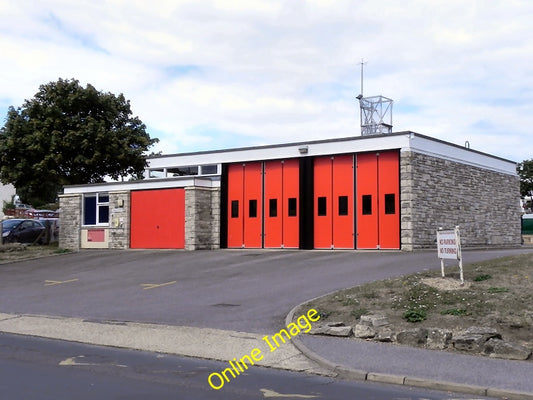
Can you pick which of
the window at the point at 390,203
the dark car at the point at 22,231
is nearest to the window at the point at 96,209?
the dark car at the point at 22,231

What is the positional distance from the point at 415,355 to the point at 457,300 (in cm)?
265

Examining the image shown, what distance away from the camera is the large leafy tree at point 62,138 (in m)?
29.8

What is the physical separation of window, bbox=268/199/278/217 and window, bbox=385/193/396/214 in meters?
5.00

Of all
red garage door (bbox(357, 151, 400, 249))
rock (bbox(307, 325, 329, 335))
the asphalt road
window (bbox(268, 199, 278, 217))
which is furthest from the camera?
window (bbox(268, 199, 278, 217))

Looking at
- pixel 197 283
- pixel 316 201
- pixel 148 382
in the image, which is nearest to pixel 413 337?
pixel 148 382

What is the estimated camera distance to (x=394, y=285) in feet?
42.0

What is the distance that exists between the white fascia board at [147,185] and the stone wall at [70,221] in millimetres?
433

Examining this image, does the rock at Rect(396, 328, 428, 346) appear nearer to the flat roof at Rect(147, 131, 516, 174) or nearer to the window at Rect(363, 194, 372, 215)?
the flat roof at Rect(147, 131, 516, 174)

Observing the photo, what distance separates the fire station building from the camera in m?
22.6

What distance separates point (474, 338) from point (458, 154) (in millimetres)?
17349

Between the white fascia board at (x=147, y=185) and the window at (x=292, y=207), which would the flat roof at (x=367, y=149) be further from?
the window at (x=292, y=207)

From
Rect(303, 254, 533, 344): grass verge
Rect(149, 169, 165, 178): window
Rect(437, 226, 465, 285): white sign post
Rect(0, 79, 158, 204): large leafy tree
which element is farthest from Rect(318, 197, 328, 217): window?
Rect(149, 169, 165, 178): window

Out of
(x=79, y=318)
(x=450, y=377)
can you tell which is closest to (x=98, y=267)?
(x=79, y=318)

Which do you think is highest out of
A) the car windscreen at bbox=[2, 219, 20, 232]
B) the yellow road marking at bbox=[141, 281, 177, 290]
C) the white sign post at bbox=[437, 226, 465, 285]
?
the car windscreen at bbox=[2, 219, 20, 232]
